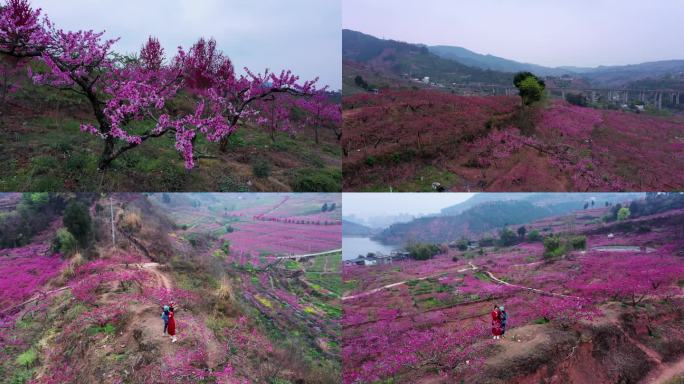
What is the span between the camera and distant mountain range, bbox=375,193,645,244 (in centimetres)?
829

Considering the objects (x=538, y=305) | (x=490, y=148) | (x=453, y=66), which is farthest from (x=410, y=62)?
(x=538, y=305)

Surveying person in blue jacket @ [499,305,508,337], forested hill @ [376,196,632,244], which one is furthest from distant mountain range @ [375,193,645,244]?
person in blue jacket @ [499,305,508,337]

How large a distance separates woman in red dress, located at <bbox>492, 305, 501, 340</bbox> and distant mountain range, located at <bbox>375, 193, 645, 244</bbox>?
7.98ft

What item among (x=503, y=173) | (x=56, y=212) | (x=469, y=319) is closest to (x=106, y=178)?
(x=56, y=212)

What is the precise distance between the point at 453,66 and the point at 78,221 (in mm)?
11395

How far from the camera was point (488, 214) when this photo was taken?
28.6 ft

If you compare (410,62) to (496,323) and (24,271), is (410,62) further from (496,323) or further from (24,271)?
(24,271)

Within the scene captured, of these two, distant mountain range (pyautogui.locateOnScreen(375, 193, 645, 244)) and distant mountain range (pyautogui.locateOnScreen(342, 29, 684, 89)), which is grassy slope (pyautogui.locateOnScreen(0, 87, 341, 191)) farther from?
distant mountain range (pyautogui.locateOnScreen(342, 29, 684, 89))

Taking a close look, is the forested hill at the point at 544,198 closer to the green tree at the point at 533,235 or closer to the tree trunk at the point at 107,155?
the green tree at the point at 533,235

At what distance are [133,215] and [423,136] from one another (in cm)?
684

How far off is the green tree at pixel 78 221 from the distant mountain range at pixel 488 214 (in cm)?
608

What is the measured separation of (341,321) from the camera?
25.0 feet

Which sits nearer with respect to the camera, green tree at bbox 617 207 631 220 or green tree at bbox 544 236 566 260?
green tree at bbox 544 236 566 260

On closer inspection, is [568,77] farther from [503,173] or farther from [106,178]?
[106,178]
